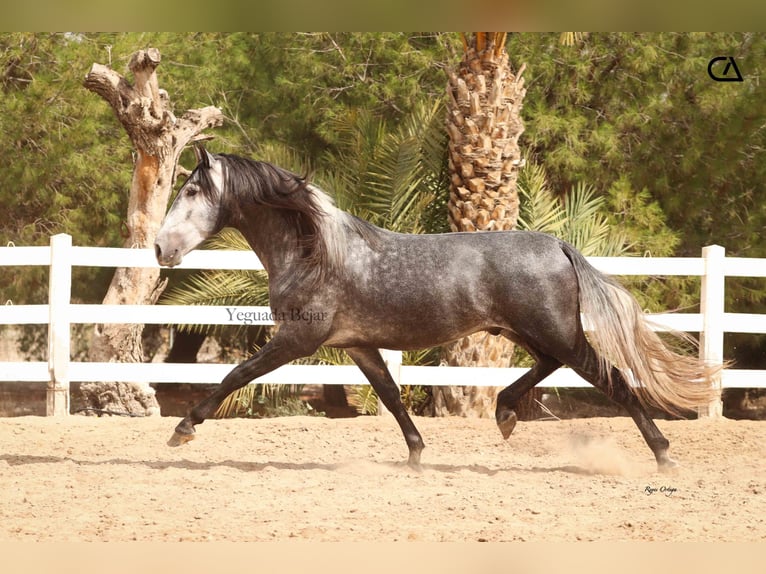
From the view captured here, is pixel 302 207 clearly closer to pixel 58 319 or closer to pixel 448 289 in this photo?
pixel 448 289

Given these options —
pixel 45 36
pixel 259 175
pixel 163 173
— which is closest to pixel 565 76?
pixel 163 173

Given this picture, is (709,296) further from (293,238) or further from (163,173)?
(163,173)

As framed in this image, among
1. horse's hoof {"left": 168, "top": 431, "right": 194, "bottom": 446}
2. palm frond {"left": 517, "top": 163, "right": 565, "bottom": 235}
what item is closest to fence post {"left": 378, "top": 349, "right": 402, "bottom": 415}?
palm frond {"left": 517, "top": 163, "right": 565, "bottom": 235}

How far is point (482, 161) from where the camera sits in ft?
27.2

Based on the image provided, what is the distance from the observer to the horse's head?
504 cm

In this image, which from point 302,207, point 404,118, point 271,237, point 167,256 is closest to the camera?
point 167,256

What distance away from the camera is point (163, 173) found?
28.7 feet

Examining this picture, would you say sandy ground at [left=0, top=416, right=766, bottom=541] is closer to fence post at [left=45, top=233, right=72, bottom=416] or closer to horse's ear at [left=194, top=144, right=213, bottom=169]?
fence post at [left=45, top=233, right=72, bottom=416]

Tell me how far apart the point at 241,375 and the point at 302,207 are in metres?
1.00

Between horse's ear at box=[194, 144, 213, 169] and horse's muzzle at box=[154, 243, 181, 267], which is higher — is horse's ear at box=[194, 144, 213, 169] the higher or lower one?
the higher one

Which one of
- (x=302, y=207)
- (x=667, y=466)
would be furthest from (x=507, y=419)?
(x=302, y=207)

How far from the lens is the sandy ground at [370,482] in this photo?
4.01m

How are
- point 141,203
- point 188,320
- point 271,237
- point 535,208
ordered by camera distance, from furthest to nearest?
1. point 535,208
2. point 141,203
3. point 188,320
4. point 271,237

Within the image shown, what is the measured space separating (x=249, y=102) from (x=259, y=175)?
737cm
